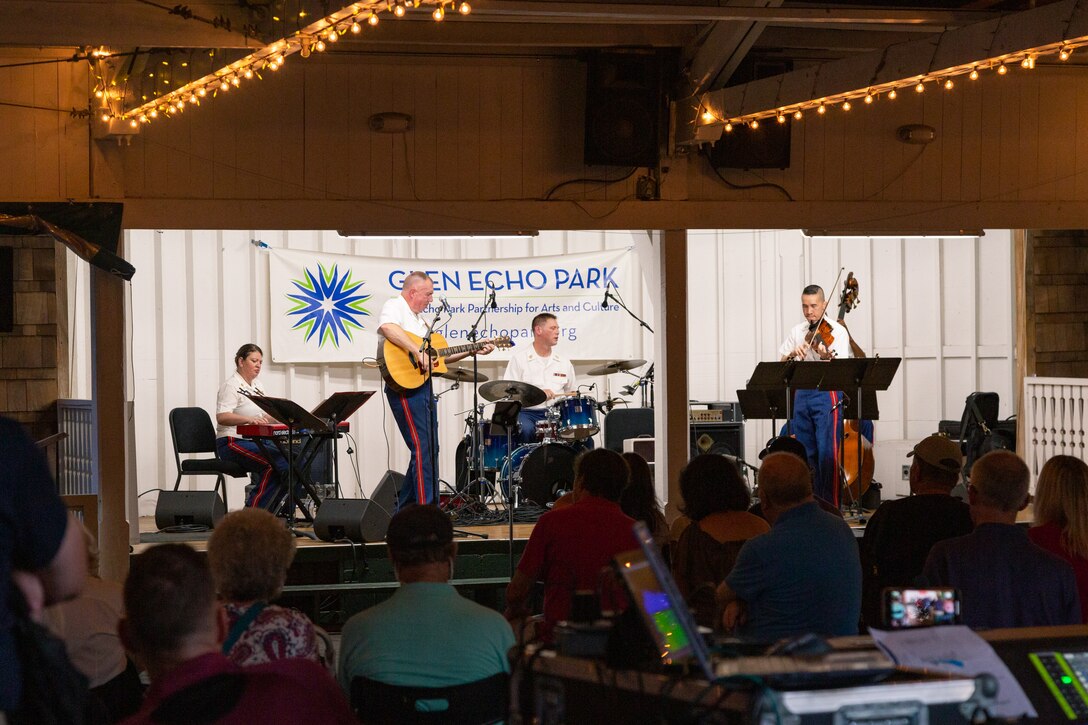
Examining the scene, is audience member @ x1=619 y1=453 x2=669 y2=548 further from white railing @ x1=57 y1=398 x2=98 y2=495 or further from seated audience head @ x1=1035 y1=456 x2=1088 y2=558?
white railing @ x1=57 y1=398 x2=98 y2=495

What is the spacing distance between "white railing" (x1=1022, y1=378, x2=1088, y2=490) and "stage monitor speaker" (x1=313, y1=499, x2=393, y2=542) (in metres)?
5.33

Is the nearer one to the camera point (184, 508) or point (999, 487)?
point (999, 487)

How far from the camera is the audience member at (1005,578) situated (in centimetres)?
357

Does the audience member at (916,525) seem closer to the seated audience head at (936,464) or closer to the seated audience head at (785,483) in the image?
the seated audience head at (936,464)

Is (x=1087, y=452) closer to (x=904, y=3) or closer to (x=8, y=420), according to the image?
(x=904, y=3)

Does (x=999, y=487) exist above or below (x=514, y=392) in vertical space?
below

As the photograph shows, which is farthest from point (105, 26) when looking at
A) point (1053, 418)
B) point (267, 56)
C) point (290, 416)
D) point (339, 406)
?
point (1053, 418)

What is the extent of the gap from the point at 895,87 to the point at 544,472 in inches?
162

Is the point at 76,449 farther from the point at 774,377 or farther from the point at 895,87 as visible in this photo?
the point at 895,87

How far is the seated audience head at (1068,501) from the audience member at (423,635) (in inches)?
79.2

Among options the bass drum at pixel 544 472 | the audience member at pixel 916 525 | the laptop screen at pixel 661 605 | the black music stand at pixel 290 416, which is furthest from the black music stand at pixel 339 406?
the laptop screen at pixel 661 605

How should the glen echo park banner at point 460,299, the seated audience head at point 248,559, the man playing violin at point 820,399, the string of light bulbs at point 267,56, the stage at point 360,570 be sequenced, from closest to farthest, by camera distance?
1. the seated audience head at point 248,559
2. the string of light bulbs at point 267,56
3. the stage at point 360,570
4. the man playing violin at point 820,399
5. the glen echo park banner at point 460,299

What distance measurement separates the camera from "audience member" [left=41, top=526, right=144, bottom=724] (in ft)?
11.4

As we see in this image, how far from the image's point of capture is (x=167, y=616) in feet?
7.25
